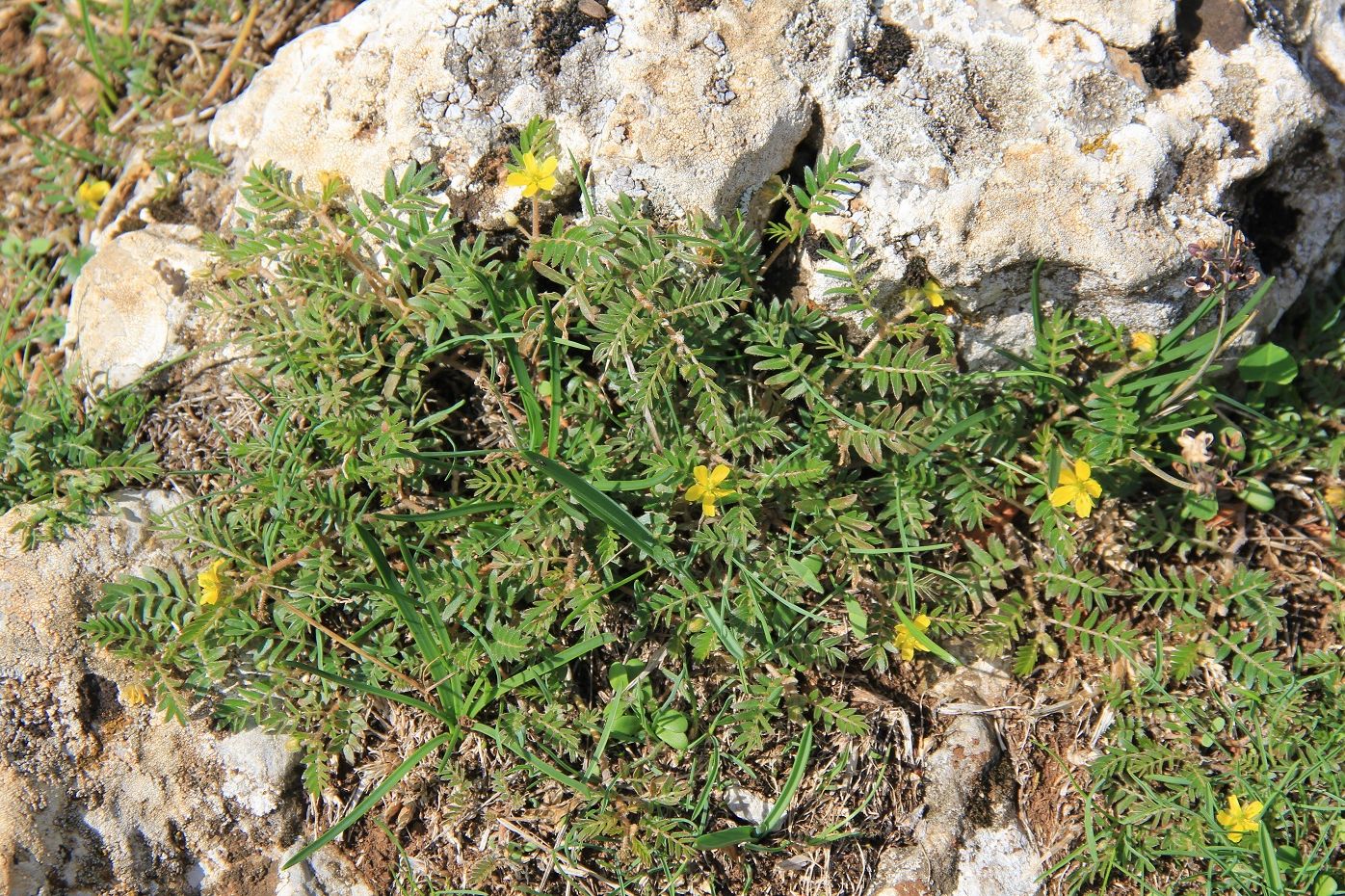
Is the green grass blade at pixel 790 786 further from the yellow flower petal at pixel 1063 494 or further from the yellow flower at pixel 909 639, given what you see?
the yellow flower petal at pixel 1063 494

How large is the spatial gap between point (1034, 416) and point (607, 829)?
220cm

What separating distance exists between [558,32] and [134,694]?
110 inches

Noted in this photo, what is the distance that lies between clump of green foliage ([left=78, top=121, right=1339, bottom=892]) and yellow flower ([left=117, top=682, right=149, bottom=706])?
104 mm

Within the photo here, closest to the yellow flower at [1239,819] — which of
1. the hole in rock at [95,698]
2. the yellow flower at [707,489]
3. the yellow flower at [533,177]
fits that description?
the yellow flower at [707,489]

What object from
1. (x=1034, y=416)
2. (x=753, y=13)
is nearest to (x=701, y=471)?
(x=1034, y=416)

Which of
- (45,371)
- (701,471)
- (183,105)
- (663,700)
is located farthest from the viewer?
(183,105)

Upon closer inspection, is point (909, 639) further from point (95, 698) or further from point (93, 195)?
point (93, 195)

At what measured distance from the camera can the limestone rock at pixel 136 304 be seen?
12.6 ft

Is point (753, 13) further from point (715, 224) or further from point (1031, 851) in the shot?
point (1031, 851)

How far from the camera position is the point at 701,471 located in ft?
10.8

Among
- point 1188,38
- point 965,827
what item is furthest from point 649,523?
point 1188,38

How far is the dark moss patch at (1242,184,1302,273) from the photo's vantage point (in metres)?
3.61

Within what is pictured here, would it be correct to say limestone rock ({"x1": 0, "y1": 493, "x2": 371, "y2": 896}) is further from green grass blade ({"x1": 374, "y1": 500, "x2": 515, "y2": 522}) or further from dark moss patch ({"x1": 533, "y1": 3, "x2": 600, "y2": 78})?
dark moss patch ({"x1": 533, "y1": 3, "x2": 600, "y2": 78})

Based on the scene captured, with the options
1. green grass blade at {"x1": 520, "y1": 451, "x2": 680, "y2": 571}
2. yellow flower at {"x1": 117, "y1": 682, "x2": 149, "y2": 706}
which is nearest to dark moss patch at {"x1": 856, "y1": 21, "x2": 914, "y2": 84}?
green grass blade at {"x1": 520, "y1": 451, "x2": 680, "y2": 571}
